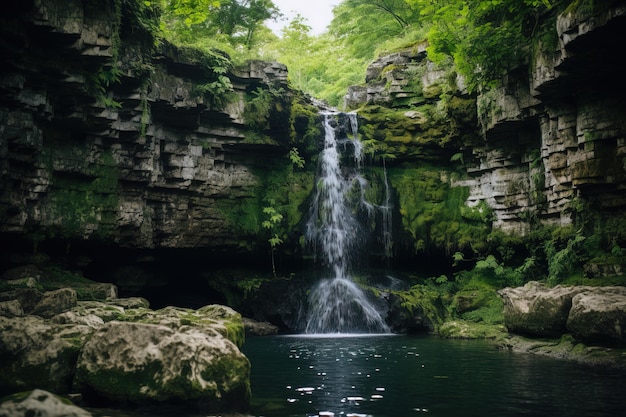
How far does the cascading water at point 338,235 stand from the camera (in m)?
17.7

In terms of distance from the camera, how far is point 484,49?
1595cm

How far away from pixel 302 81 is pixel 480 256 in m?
19.9

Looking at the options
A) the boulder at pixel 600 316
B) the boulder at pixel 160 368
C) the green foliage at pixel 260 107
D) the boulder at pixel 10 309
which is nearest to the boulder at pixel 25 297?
the boulder at pixel 10 309

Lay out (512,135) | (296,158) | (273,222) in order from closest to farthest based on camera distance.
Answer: (512,135) < (273,222) < (296,158)

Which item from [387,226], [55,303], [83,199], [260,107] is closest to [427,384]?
[55,303]

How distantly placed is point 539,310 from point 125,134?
13.7m

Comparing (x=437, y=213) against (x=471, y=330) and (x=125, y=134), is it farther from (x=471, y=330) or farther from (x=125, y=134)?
(x=125, y=134)

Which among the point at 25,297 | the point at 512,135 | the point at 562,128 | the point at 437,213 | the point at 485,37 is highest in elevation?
the point at 485,37

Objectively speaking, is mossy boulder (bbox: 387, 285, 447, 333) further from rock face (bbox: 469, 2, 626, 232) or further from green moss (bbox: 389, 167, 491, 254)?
rock face (bbox: 469, 2, 626, 232)

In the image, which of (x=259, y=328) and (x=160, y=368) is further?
(x=259, y=328)

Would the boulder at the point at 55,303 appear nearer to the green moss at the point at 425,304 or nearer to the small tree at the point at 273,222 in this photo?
the small tree at the point at 273,222

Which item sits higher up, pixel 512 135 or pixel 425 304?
pixel 512 135

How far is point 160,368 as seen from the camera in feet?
19.4

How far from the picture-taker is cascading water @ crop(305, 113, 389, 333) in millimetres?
17719
